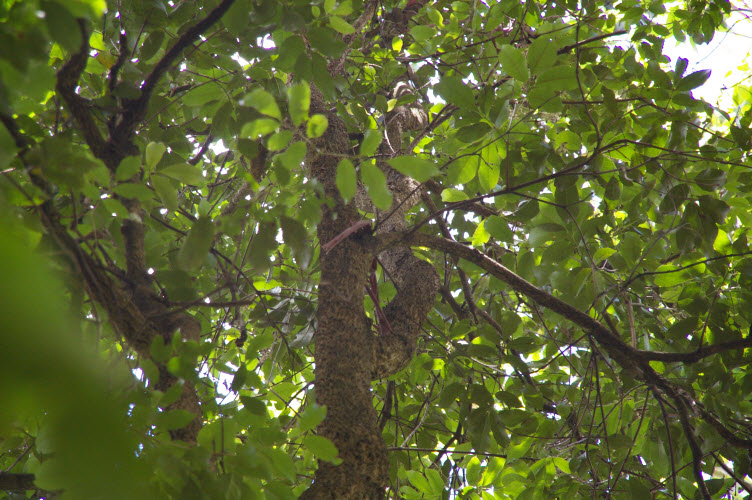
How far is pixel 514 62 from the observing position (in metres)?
1.29

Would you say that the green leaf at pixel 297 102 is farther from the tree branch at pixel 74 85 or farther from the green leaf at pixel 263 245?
the tree branch at pixel 74 85

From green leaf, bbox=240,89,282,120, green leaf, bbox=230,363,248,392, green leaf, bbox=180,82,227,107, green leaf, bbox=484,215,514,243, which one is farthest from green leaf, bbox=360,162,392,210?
green leaf, bbox=180,82,227,107

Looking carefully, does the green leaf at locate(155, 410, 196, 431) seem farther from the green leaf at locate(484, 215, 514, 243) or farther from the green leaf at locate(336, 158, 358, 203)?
the green leaf at locate(484, 215, 514, 243)

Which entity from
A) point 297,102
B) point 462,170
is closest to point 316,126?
point 297,102

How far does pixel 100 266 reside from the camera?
969mm

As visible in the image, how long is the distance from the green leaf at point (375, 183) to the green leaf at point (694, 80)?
1226mm

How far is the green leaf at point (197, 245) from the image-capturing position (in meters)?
0.99

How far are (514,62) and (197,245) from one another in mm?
933

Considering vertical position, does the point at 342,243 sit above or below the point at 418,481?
above

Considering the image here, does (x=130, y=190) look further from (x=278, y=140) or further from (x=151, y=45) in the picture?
(x=151, y=45)

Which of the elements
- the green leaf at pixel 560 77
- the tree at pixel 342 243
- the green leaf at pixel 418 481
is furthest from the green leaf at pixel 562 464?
the green leaf at pixel 560 77

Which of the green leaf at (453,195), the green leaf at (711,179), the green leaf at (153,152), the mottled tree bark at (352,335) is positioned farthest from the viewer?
the green leaf at (453,195)

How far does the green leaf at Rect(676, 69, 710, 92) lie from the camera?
160 cm

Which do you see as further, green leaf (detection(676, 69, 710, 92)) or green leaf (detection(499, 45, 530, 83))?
green leaf (detection(676, 69, 710, 92))
